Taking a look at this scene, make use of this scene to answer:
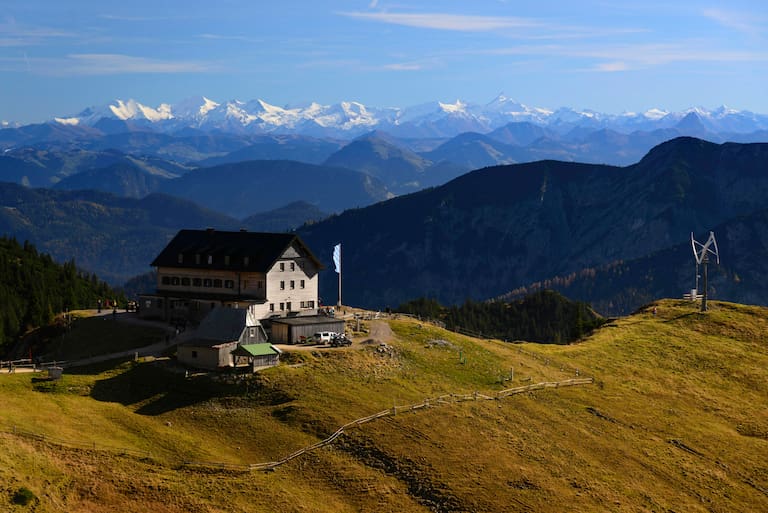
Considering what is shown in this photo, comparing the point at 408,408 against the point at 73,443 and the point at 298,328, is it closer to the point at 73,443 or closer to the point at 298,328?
the point at 298,328

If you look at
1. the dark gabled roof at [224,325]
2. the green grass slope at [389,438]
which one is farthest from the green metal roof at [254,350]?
the green grass slope at [389,438]

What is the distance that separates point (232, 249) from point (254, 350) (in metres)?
26.0

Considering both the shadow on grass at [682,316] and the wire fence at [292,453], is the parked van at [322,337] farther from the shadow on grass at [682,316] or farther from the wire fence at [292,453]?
the shadow on grass at [682,316]

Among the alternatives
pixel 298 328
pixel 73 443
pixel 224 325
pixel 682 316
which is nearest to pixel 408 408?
pixel 224 325

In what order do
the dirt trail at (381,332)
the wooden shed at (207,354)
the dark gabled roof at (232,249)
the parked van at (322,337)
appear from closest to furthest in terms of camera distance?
1. the wooden shed at (207,354)
2. the parked van at (322,337)
3. the dirt trail at (381,332)
4. the dark gabled roof at (232,249)

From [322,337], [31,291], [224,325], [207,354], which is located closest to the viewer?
[207,354]

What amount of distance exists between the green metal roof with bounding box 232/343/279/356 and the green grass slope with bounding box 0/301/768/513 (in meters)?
2.09

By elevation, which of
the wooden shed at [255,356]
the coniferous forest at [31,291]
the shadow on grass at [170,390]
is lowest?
the shadow on grass at [170,390]

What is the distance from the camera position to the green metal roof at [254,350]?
8069cm

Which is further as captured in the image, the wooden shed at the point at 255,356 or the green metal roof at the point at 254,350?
the green metal roof at the point at 254,350

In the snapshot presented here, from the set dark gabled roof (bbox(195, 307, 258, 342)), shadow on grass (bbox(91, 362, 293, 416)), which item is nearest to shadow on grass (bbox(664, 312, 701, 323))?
dark gabled roof (bbox(195, 307, 258, 342))

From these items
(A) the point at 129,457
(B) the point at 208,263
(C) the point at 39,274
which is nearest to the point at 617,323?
(B) the point at 208,263

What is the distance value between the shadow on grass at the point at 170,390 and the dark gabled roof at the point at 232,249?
23.1 meters

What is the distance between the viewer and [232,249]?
105 meters
